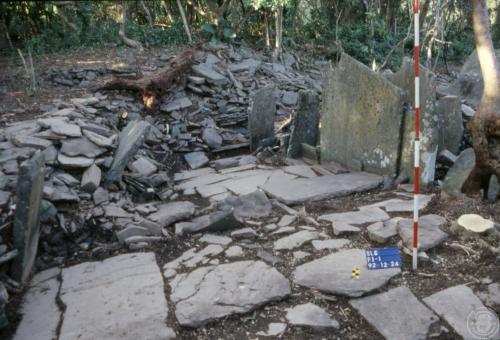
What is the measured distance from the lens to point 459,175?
4957 millimetres

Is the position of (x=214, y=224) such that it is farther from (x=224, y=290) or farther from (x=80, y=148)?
(x=80, y=148)

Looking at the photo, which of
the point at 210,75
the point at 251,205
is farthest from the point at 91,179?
the point at 210,75

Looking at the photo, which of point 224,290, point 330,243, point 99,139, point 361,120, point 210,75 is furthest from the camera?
point 210,75

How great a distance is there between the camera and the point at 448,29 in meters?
17.9

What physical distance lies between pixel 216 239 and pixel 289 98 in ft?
22.0

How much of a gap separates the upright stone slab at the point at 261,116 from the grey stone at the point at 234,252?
4148mm

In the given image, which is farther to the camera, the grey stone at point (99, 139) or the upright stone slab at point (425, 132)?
the grey stone at point (99, 139)

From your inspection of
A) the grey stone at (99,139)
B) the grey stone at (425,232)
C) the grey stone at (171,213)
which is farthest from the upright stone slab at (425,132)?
the grey stone at (99,139)

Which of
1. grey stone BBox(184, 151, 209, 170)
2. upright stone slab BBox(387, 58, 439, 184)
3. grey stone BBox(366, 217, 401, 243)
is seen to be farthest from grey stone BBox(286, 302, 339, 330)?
grey stone BBox(184, 151, 209, 170)

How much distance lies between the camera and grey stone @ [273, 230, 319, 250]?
4082mm

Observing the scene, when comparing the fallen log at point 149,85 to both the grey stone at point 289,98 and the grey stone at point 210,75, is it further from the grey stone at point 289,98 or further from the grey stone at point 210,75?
the grey stone at point 289,98

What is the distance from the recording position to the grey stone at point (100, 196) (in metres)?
5.16

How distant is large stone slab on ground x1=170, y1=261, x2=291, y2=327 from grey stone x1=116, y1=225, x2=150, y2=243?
98cm

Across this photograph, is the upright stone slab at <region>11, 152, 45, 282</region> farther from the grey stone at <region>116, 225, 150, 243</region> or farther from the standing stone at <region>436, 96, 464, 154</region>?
the standing stone at <region>436, 96, 464, 154</region>
